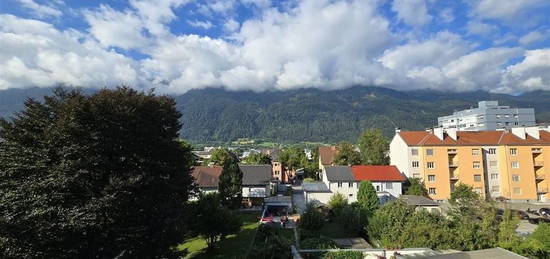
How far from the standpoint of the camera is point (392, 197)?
46250 mm

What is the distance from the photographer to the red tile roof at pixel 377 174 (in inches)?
1850

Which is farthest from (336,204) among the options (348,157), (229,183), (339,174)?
(348,157)

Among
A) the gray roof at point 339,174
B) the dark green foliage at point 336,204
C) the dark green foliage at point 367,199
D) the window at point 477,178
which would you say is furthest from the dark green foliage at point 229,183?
the window at point 477,178

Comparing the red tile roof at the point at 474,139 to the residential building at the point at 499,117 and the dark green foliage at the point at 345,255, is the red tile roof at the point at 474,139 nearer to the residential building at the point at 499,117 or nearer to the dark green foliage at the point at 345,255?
the dark green foliage at the point at 345,255

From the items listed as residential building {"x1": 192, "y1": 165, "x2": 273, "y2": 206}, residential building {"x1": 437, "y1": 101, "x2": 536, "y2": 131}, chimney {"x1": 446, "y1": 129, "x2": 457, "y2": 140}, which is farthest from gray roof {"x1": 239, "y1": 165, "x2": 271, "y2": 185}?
residential building {"x1": 437, "y1": 101, "x2": 536, "y2": 131}

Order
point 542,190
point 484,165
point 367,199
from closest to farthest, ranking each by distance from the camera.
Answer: point 367,199, point 542,190, point 484,165

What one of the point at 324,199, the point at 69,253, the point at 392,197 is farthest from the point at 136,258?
the point at 392,197

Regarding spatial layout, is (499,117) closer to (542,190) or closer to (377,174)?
(542,190)

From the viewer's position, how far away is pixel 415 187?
157 feet

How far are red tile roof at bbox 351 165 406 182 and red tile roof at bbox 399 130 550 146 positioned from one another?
681cm

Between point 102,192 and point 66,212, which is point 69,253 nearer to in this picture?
point 66,212

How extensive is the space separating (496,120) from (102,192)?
151328mm

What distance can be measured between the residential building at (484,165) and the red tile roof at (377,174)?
4.37m

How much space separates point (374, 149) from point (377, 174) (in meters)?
15.9
